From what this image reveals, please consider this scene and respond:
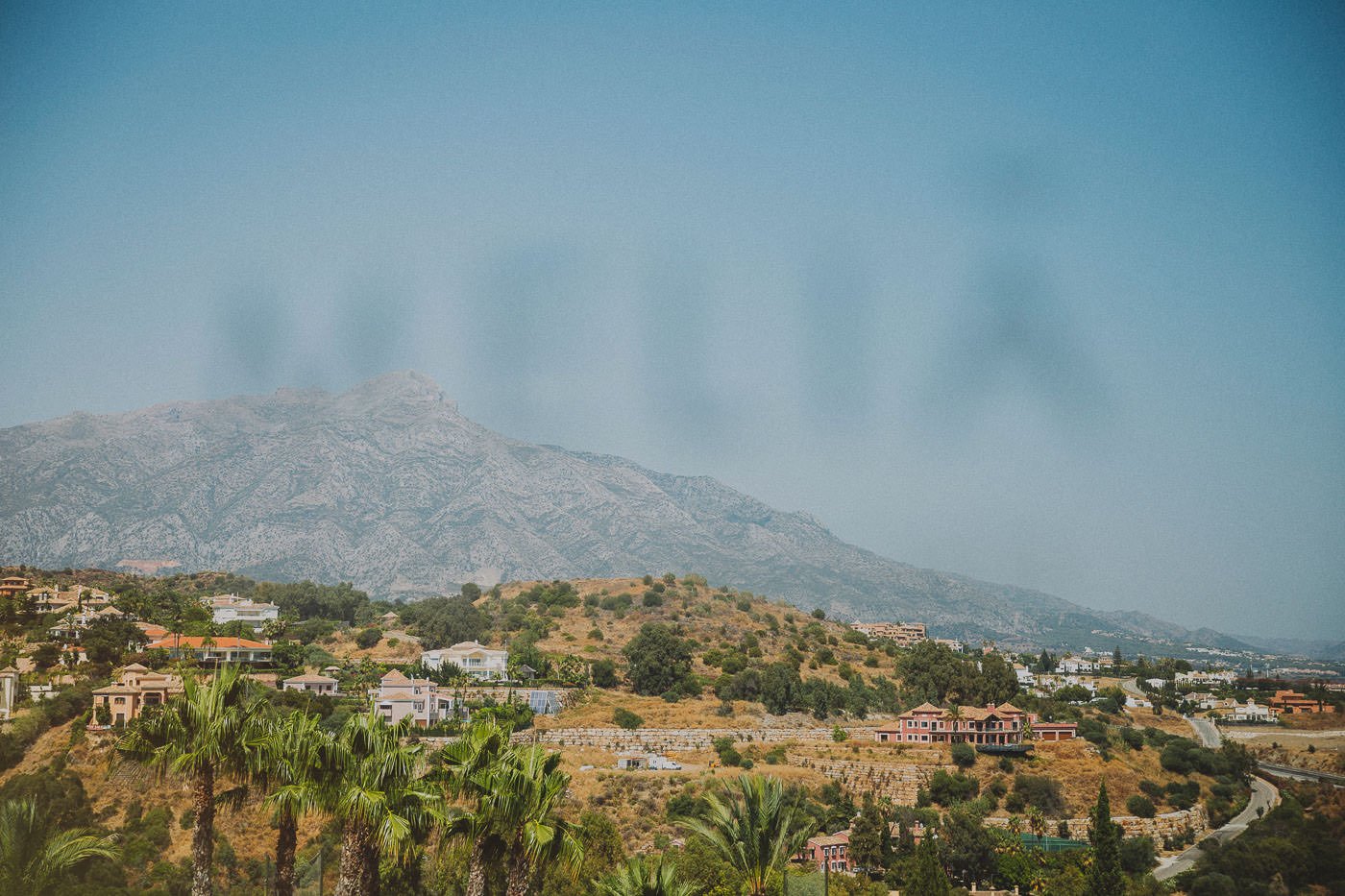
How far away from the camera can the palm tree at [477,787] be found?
45.9 ft

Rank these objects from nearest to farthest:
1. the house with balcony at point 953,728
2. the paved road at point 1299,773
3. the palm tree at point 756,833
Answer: the palm tree at point 756,833 < the house with balcony at point 953,728 < the paved road at point 1299,773

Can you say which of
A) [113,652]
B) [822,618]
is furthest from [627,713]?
[822,618]

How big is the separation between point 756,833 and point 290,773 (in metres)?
6.91

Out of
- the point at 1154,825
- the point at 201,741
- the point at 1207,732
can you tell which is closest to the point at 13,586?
the point at 201,741

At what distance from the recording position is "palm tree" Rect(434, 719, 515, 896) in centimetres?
1400

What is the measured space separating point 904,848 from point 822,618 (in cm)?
6602

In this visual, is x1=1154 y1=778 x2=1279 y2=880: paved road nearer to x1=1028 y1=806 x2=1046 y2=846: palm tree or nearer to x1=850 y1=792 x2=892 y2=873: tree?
x1=1028 y1=806 x2=1046 y2=846: palm tree

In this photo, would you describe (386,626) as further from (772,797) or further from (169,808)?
(772,797)

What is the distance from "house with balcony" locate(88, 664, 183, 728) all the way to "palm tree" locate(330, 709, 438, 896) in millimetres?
30777

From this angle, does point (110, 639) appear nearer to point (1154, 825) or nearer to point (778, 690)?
point (778, 690)

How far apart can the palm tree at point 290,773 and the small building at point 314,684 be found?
41555 millimetres

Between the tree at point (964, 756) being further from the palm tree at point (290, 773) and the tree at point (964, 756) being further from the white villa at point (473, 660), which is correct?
the palm tree at point (290, 773)

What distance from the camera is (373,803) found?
45.0ft

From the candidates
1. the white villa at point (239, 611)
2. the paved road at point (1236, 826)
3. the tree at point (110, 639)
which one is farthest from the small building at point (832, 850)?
the white villa at point (239, 611)
